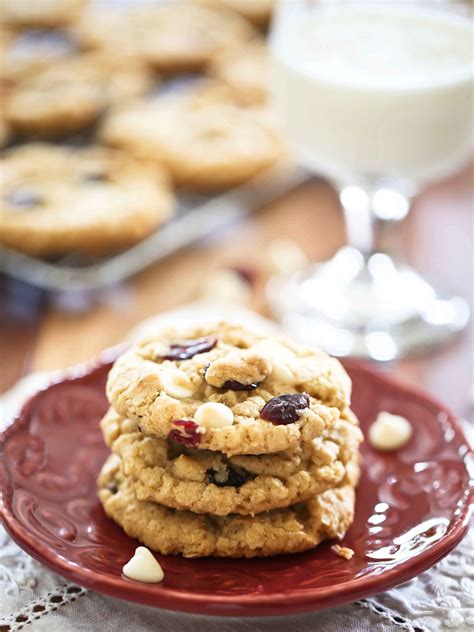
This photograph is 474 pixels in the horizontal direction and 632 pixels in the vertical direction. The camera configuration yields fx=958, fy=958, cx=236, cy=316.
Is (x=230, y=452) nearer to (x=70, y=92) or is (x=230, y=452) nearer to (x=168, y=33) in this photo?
(x=70, y=92)

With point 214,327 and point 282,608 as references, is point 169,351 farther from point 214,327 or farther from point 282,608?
point 282,608

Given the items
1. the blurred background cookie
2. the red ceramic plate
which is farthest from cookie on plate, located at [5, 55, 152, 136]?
the red ceramic plate

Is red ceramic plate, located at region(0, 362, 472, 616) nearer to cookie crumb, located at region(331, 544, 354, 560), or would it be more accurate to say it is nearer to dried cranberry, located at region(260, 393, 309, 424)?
cookie crumb, located at region(331, 544, 354, 560)

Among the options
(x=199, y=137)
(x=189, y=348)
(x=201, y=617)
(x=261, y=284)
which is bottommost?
(x=261, y=284)

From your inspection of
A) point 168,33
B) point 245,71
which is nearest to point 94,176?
point 245,71

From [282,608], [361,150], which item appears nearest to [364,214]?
[361,150]

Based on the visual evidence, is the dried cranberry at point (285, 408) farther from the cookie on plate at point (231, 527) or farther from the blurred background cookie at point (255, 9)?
the blurred background cookie at point (255, 9)
